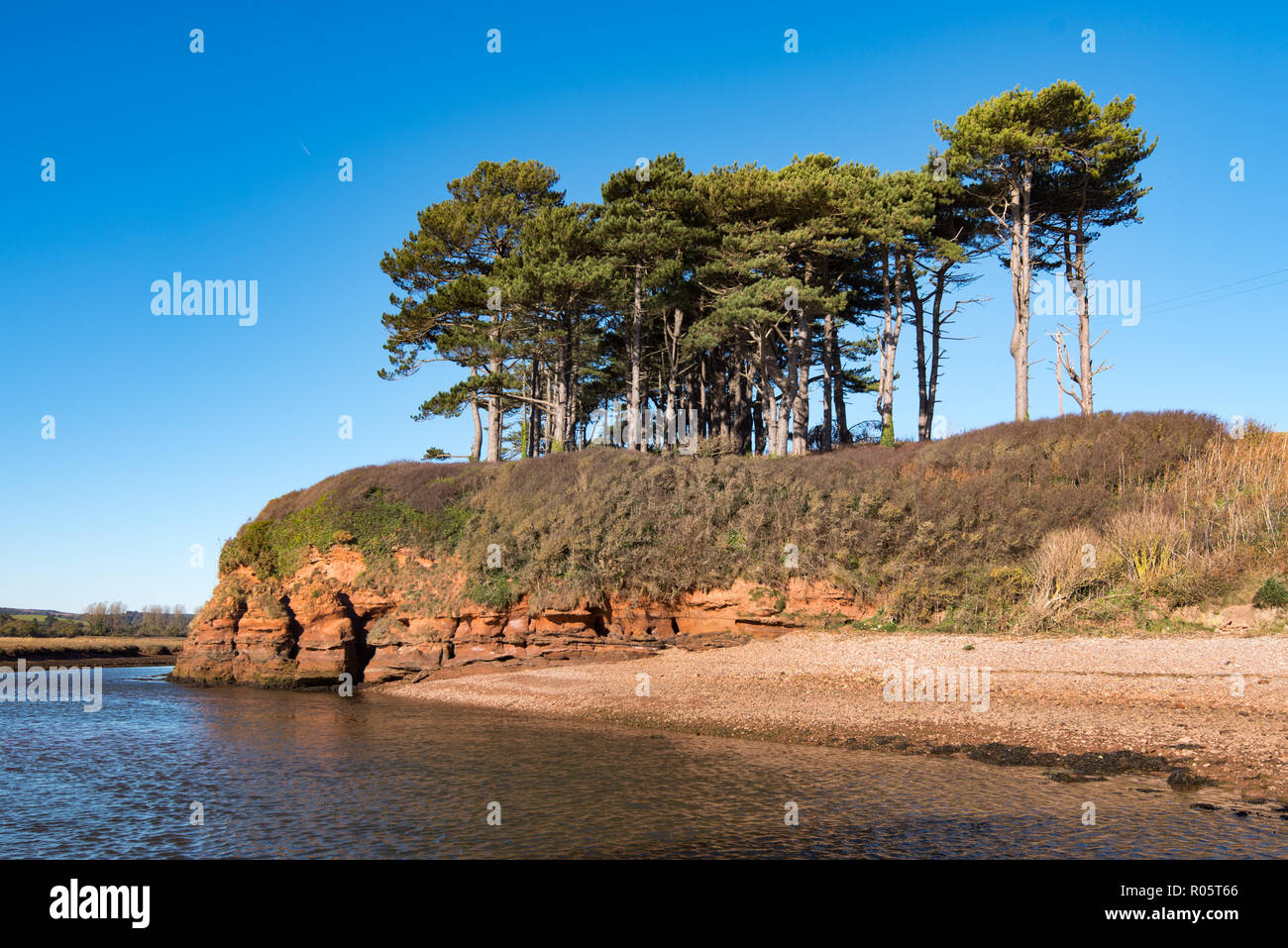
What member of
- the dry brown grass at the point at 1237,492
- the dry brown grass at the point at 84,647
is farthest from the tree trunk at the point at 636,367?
the dry brown grass at the point at 84,647

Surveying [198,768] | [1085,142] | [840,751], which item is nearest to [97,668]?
[198,768]

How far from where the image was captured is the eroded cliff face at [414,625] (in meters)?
21.3

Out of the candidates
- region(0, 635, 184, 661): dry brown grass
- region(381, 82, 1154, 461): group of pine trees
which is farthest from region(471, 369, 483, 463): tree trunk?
region(0, 635, 184, 661): dry brown grass

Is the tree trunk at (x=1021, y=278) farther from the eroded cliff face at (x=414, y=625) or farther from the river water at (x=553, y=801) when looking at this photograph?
the river water at (x=553, y=801)

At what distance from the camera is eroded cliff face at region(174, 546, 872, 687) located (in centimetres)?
2134

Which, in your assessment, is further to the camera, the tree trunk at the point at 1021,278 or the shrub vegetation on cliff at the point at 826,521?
the tree trunk at the point at 1021,278

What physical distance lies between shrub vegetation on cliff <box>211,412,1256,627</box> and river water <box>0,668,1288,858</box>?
25.2ft

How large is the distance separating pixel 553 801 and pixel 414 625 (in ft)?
50.5

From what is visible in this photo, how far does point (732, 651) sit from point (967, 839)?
11.5 meters

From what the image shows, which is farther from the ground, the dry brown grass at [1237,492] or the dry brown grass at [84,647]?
the dry brown grass at [1237,492]

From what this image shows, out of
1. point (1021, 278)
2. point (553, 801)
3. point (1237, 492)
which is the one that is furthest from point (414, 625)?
point (1021, 278)

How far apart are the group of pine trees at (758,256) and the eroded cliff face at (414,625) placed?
37.0 feet

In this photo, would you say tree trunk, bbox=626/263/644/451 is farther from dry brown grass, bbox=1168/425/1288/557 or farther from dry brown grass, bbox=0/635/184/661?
dry brown grass, bbox=0/635/184/661

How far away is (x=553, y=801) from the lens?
34.7ft
